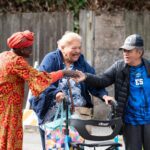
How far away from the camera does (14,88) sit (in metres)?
5.91

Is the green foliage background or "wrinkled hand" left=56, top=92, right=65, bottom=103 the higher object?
the green foliage background

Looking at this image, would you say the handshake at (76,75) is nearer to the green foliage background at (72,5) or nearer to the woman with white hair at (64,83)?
the woman with white hair at (64,83)

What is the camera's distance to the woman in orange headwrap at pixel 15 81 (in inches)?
227

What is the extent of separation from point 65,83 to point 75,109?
0.33m

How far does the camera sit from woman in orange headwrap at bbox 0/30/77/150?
576 cm

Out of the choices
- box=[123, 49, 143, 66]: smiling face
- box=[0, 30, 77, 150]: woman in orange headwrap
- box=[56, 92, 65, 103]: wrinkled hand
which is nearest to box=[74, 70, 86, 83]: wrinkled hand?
box=[0, 30, 77, 150]: woman in orange headwrap

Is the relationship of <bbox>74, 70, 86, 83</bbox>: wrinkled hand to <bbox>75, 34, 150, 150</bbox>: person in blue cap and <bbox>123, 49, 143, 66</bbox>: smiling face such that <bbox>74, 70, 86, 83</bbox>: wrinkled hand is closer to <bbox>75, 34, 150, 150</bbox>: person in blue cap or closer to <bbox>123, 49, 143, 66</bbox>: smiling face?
<bbox>75, 34, 150, 150</bbox>: person in blue cap

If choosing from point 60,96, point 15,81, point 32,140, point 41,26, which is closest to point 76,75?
point 60,96

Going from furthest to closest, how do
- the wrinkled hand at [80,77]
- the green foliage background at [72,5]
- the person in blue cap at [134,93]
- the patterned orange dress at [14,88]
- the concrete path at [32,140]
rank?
Result: the green foliage background at [72,5]
the concrete path at [32,140]
the person in blue cap at [134,93]
the wrinkled hand at [80,77]
the patterned orange dress at [14,88]

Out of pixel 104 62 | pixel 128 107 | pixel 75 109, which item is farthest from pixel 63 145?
pixel 104 62

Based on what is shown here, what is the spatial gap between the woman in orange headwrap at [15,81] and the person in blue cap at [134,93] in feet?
1.87

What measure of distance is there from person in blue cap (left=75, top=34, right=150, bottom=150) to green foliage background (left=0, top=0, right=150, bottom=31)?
15.2 ft

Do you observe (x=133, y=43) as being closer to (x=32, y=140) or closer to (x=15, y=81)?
→ (x=15, y=81)

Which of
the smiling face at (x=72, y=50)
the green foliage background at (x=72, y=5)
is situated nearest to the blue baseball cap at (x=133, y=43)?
the smiling face at (x=72, y=50)
